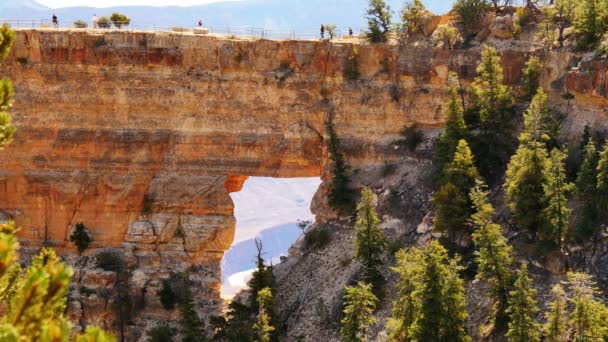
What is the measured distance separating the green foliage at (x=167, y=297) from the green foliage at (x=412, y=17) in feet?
85.9

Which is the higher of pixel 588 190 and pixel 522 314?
pixel 588 190

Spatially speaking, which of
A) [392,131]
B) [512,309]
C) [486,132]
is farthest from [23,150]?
[512,309]

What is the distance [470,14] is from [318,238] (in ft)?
66.1

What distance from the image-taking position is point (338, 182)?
5700cm

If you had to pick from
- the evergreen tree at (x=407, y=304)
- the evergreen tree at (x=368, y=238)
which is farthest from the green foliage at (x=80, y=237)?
the evergreen tree at (x=407, y=304)

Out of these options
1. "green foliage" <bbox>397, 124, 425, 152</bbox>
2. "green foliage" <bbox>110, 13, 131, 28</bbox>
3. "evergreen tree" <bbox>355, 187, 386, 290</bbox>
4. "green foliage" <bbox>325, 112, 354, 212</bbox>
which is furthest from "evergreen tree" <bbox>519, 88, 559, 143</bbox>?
"green foliage" <bbox>110, 13, 131, 28</bbox>

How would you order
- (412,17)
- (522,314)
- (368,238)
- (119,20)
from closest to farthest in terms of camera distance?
(522,314), (368,238), (412,17), (119,20)

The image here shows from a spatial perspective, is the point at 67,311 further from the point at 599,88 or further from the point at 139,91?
the point at 599,88

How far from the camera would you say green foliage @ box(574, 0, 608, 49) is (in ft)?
172

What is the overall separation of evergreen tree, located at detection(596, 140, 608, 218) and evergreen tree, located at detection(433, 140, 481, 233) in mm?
7114

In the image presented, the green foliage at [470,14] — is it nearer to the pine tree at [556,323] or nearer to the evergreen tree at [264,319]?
the evergreen tree at [264,319]

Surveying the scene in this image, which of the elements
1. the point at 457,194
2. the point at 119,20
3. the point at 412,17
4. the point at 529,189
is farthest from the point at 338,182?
the point at 119,20

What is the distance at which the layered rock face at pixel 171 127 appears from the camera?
194 ft

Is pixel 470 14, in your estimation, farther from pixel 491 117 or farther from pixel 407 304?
pixel 407 304
